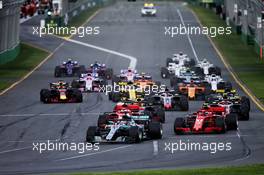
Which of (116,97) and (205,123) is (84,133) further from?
(116,97)

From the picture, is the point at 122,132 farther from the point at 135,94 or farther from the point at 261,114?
the point at 135,94

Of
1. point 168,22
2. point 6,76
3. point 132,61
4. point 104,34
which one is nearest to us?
point 6,76

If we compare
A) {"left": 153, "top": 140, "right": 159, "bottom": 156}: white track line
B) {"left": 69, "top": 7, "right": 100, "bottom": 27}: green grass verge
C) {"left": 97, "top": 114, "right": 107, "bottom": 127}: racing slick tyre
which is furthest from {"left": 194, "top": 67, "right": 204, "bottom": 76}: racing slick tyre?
{"left": 69, "top": 7, "right": 100, "bottom": 27}: green grass verge

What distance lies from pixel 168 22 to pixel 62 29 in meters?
15.9

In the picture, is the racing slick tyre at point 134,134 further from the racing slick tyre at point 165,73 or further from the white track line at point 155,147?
the racing slick tyre at point 165,73

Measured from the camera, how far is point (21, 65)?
89375mm

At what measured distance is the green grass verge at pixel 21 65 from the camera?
77.2m

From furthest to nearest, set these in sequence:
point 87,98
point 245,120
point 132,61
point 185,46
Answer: point 185,46 < point 132,61 < point 87,98 < point 245,120

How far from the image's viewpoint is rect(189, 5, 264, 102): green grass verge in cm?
7306

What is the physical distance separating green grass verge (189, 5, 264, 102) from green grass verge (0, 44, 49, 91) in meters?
14.7

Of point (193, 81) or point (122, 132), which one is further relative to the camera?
point (193, 81)

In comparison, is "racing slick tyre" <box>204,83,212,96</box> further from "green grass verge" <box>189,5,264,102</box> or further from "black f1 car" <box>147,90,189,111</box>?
"black f1 car" <box>147,90,189,111</box>

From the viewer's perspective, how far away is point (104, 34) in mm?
118125

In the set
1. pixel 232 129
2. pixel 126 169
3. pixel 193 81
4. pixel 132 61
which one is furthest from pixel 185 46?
pixel 126 169
